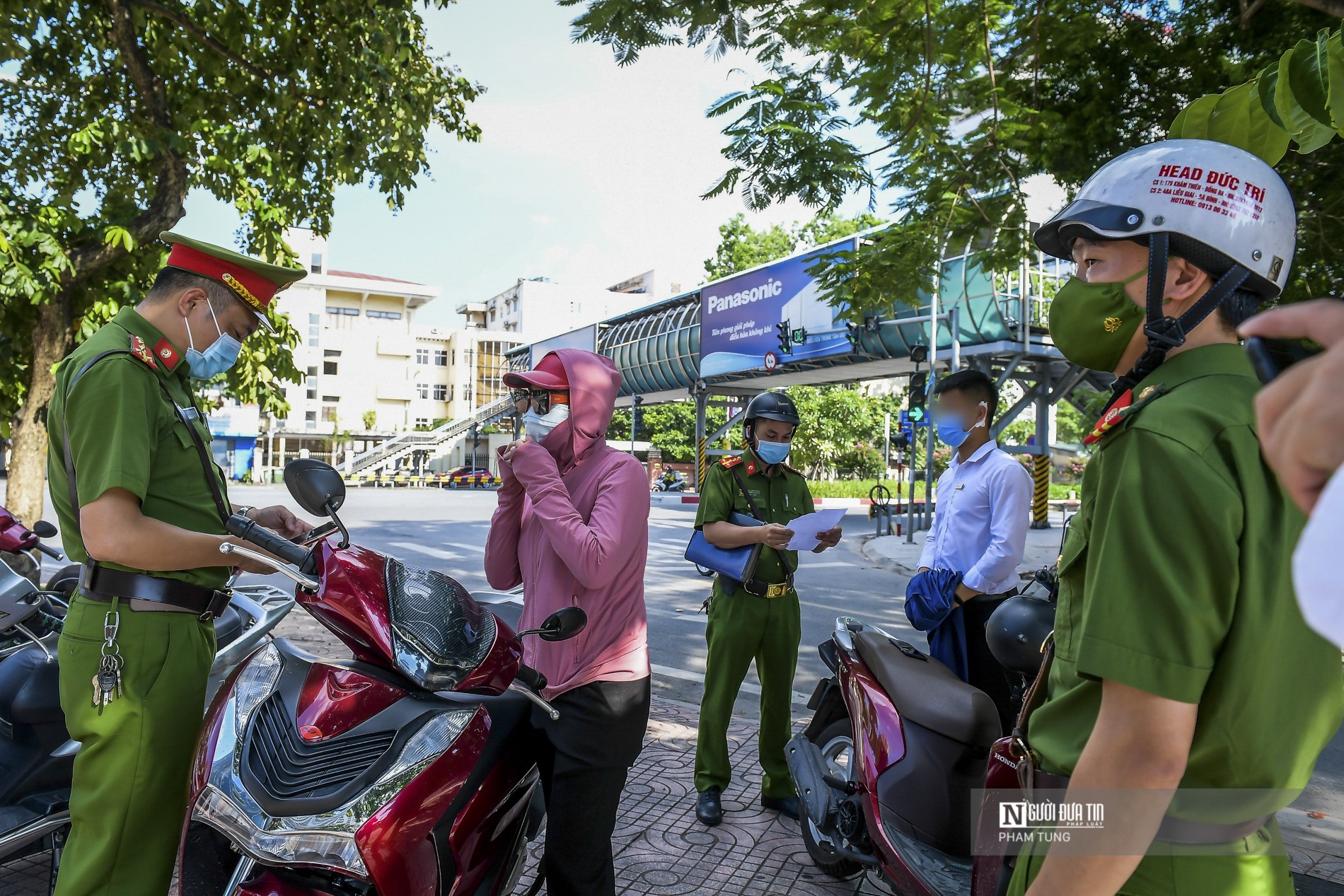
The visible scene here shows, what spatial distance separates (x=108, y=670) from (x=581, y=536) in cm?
117

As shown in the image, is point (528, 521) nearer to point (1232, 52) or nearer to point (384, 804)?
point (384, 804)

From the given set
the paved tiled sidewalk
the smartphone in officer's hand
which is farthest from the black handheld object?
the paved tiled sidewalk

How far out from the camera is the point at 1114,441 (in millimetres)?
1225

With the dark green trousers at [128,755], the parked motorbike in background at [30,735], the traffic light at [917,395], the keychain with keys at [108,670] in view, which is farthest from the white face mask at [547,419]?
the traffic light at [917,395]

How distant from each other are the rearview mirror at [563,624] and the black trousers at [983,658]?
2073 millimetres

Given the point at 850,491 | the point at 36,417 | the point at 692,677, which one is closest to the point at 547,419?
the point at 692,677

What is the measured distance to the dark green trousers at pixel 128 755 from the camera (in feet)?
6.76

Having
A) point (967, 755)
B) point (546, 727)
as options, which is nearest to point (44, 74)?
point (546, 727)

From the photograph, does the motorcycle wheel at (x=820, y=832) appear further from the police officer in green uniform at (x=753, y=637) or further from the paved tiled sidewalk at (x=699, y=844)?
the police officer in green uniform at (x=753, y=637)

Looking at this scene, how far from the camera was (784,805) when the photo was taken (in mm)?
3799

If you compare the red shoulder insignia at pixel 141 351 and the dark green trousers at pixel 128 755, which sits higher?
the red shoulder insignia at pixel 141 351

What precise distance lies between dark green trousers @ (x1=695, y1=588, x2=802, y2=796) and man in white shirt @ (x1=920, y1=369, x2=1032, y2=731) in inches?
27.7

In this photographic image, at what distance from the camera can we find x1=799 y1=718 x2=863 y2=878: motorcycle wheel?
305 centimetres

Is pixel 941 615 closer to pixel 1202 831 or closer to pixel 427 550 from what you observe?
pixel 1202 831
